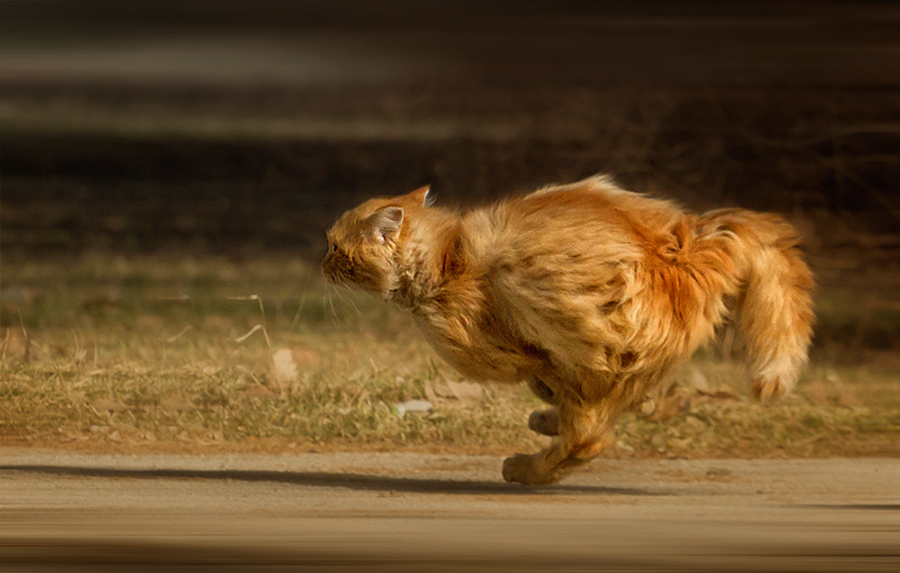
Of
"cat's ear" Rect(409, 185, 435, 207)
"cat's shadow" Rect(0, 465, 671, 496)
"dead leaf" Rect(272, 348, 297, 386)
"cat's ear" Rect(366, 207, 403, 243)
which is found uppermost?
"cat's ear" Rect(409, 185, 435, 207)

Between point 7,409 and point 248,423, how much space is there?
4.68ft

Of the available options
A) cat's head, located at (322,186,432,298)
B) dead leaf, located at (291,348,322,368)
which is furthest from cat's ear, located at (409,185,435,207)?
dead leaf, located at (291,348,322,368)

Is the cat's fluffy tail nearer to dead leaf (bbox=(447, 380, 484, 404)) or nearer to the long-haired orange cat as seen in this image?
the long-haired orange cat

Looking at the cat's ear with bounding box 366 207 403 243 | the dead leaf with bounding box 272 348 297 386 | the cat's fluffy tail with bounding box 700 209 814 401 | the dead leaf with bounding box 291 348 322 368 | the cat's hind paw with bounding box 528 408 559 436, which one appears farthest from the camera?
the dead leaf with bounding box 291 348 322 368

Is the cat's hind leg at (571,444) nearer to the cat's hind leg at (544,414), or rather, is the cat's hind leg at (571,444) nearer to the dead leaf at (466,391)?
the cat's hind leg at (544,414)

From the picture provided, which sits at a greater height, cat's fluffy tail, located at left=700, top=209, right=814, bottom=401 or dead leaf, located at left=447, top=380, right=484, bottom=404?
cat's fluffy tail, located at left=700, top=209, right=814, bottom=401

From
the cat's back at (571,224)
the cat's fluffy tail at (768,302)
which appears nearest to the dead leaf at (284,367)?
the cat's back at (571,224)

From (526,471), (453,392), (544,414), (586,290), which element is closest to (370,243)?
(586,290)

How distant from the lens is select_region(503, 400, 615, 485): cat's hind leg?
17.1ft

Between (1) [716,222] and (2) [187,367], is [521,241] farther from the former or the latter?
(2) [187,367]

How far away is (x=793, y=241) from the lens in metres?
5.32

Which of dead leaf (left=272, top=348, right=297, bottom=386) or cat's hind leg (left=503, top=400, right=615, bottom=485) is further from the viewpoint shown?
dead leaf (left=272, top=348, right=297, bottom=386)

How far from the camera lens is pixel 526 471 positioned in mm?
5477

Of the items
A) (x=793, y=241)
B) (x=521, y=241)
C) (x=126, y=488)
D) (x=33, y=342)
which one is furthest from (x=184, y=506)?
(x=33, y=342)
